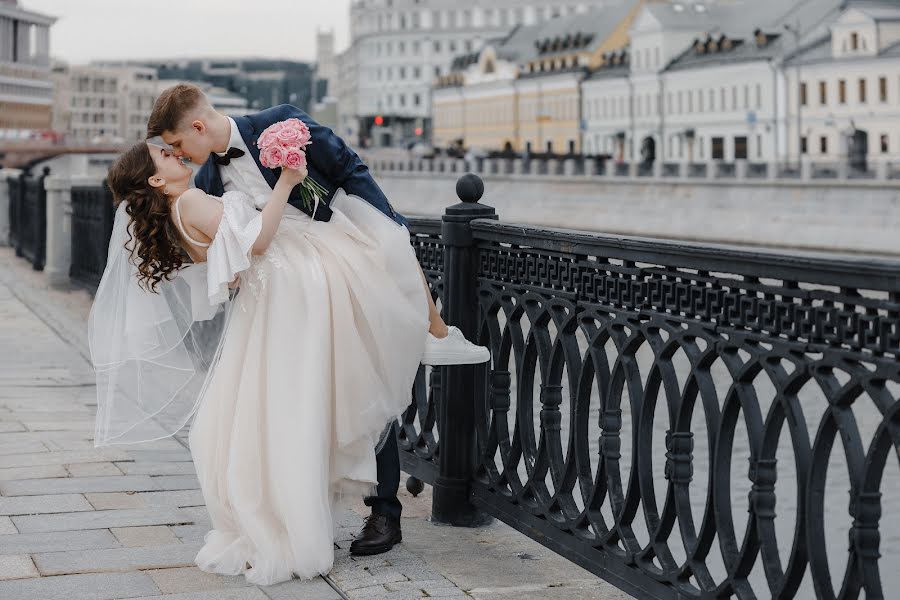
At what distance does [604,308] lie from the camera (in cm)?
438

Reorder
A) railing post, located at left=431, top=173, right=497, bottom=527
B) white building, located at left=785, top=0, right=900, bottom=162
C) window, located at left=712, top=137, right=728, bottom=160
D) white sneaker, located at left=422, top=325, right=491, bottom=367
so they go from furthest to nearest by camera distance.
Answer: window, located at left=712, top=137, right=728, bottom=160
white building, located at left=785, top=0, right=900, bottom=162
railing post, located at left=431, top=173, right=497, bottom=527
white sneaker, located at left=422, top=325, right=491, bottom=367

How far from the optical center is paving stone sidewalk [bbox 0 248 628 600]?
445 cm

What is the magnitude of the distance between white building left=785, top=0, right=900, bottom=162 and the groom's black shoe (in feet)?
196

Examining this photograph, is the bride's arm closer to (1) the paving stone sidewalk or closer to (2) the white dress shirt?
(2) the white dress shirt

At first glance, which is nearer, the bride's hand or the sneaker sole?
the bride's hand

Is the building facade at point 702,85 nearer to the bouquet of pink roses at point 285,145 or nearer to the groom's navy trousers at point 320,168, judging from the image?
the groom's navy trousers at point 320,168

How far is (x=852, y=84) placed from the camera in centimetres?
6788

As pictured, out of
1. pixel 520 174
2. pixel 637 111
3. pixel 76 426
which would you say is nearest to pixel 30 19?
pixel 637 111

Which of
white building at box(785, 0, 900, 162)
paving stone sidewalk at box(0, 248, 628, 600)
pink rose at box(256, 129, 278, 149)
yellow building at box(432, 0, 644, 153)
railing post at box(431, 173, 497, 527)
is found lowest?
paving stone sidewalk at box(0, 248, 628, 600)

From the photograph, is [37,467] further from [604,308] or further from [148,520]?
[604,308]

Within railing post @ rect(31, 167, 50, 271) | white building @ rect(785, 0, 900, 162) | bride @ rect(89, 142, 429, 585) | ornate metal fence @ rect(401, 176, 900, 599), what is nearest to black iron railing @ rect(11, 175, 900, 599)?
ornate metal fence @ rect(401, 176, 900, 599)

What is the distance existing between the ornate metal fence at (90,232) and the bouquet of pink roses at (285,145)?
924cm

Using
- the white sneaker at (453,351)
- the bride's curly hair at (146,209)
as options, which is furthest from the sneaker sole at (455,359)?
the bride's curly hair at (146,209)

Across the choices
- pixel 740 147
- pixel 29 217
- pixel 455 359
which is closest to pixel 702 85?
pixel 740 147
